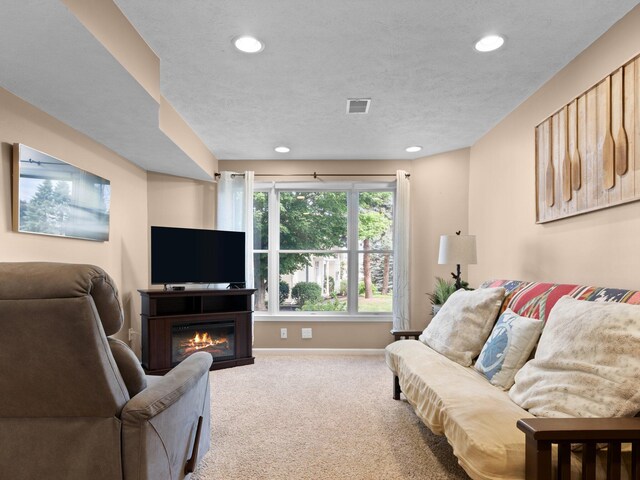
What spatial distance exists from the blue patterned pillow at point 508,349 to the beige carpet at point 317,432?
0.54m

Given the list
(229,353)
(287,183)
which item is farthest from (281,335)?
(287,183)

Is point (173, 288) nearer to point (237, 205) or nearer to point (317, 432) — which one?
point (237, 205)

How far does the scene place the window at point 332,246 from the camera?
548cm

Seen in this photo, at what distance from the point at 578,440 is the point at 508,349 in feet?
3.25

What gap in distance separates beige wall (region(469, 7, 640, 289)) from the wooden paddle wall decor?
8 centimetres

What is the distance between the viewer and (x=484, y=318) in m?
2.82

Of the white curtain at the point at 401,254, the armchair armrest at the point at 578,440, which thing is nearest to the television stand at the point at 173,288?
the white curtain at the point at 401,254

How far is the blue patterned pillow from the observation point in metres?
2.25

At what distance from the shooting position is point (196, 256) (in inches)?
182

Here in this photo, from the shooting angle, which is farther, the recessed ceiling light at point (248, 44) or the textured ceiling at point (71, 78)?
the recessed ceiling light at point (248, 44)

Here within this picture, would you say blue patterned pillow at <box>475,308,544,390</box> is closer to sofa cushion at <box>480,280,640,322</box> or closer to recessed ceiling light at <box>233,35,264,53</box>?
sofa cushion at <box>480,280,640,322</box>

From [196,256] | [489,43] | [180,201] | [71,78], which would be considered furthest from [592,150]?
[180,201]

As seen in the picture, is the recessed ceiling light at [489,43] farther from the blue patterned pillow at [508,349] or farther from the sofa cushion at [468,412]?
the sofa cushion at [468,412]

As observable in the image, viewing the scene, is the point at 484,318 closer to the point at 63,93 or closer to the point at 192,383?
the point at 192,383
